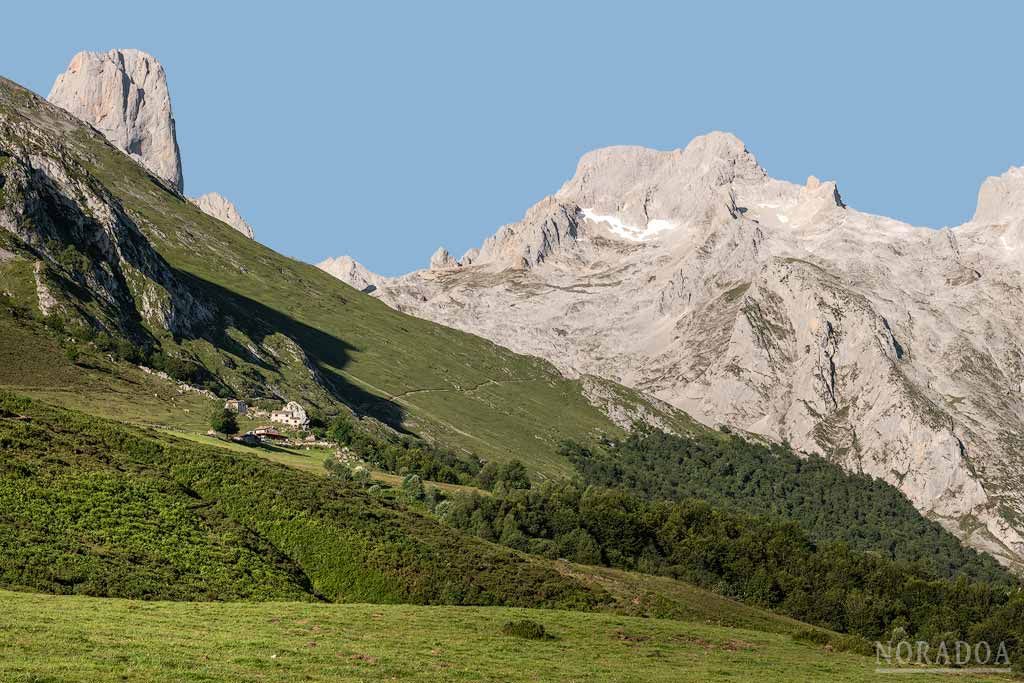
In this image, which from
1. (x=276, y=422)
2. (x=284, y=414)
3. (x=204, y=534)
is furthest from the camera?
(x=284, y=414)

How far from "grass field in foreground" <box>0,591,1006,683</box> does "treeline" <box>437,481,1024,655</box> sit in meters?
50.1

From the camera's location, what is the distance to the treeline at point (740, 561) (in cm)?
13025

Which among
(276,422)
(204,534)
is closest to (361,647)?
(204,534)

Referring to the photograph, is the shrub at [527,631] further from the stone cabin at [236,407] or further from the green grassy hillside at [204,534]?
the stone cabin at [236,407]

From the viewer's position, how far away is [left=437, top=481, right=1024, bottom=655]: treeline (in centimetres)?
13025

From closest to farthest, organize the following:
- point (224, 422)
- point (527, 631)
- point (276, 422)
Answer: point (527, 631)
point (224, 422)
point (276, 422)

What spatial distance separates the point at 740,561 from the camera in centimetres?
15250

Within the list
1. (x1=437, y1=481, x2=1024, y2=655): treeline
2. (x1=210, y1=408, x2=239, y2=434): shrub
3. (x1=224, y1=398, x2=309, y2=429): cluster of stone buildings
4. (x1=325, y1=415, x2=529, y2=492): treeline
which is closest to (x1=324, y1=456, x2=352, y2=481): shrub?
(x1=437, y1=481, x2=1024, y2=655): treeline

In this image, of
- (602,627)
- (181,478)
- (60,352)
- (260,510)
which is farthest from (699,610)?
(60,352)

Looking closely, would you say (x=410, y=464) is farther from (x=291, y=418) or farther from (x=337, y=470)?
(x=337, y=470)

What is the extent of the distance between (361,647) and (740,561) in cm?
10627

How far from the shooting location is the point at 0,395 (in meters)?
108

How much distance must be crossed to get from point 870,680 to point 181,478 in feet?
205

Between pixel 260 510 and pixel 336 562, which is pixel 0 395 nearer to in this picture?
pixel 260 510
